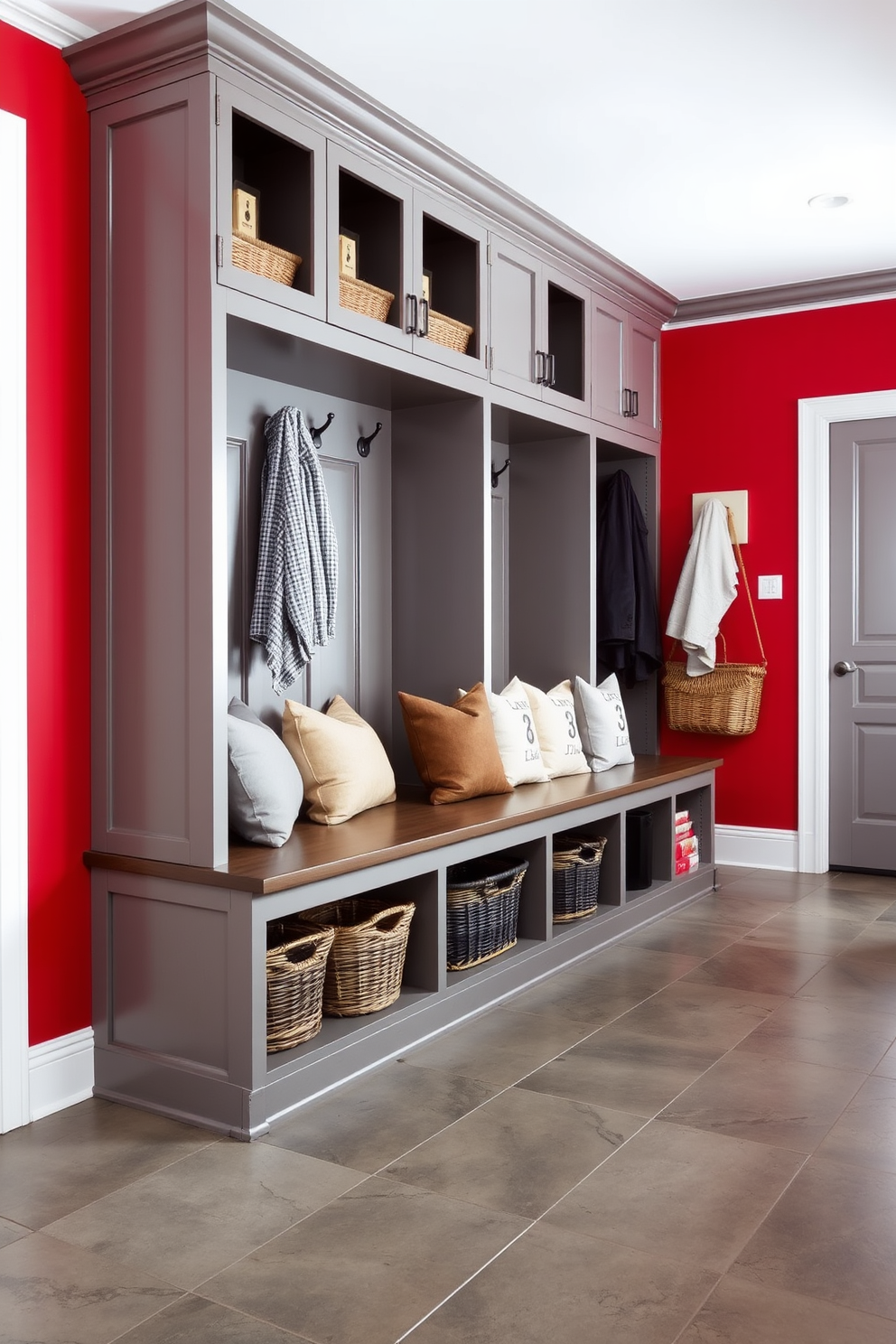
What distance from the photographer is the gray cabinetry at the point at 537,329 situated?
12.9 ft

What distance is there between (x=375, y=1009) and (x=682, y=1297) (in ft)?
4.08

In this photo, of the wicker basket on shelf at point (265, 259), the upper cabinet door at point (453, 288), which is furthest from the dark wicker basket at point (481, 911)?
the wicker basket on shelf at point (265, 259)

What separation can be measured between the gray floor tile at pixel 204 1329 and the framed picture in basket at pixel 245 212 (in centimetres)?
228

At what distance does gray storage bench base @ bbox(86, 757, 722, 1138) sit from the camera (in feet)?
8.25

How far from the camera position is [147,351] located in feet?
8.93

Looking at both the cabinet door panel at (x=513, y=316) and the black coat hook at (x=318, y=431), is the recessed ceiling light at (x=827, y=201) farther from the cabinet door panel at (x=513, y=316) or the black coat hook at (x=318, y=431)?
the black coat hook at (x=318, y=431)

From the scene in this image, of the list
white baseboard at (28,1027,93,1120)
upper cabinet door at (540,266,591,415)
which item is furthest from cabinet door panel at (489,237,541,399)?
white baseboard at (28,1027,93,1120)

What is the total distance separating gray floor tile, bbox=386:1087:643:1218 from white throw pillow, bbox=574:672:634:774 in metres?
1.95

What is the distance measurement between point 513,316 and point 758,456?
5.75ft

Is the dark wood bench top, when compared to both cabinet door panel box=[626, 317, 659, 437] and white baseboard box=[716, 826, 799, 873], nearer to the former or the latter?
white baseboard box=[716, 826, 799, 873]

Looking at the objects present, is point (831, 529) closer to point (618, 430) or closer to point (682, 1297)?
point (618, 430)

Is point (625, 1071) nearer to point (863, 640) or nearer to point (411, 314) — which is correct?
point (411, 314)

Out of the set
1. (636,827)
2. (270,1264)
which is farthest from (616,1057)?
(636,827)

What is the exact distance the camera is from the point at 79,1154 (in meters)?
2.43
